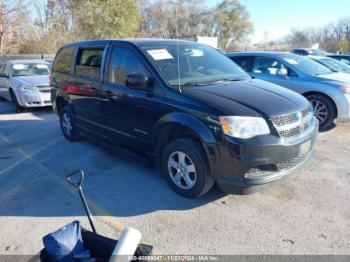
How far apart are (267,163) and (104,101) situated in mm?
2550

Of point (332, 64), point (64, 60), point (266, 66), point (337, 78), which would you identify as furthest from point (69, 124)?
point (332, 64)

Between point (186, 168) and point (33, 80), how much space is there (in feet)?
24.6

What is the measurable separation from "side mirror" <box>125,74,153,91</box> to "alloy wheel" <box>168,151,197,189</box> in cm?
88

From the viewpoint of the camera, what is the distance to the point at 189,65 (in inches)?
166

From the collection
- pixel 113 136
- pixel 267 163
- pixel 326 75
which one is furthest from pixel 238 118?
pixel 326 75

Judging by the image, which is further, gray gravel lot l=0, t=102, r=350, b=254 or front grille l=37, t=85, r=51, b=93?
front grille l=37, t=85, r=51, b=93

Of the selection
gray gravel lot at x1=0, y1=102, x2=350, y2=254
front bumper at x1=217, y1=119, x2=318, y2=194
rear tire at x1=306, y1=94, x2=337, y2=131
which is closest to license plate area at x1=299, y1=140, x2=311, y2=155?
front bumper at x1=217, y1=119, x2=318, y2=194

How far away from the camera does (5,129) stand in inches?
293

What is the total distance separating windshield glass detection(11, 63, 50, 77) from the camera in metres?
10.1

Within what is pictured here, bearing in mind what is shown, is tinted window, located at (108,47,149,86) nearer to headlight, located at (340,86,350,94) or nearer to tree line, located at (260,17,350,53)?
headlight, located at (340,86,350,94)

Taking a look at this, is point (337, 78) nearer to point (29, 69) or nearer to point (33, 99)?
point (33, 99)

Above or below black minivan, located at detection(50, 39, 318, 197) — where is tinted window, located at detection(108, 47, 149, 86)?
above

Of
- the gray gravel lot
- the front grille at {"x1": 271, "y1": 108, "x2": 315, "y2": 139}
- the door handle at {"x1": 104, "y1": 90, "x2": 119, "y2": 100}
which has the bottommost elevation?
the gray gravel lot

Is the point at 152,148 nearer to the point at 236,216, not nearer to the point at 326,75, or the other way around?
the point at 236,216
